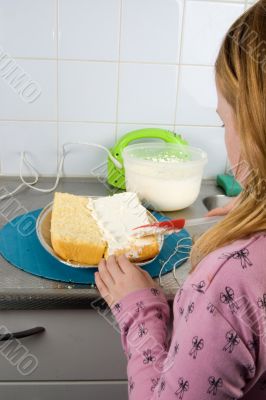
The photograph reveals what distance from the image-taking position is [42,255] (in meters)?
0.86

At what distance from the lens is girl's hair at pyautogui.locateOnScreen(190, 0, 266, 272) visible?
462 millimetres

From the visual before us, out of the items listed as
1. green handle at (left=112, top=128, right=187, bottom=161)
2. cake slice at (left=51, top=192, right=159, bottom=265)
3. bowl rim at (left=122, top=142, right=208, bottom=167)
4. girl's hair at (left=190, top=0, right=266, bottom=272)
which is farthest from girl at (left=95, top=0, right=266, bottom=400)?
green handle at (left=112, top=128, right=187, bottom=161)

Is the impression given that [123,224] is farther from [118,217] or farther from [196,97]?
[196,97]

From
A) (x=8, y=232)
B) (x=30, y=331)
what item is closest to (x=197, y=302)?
(x=30, y=331)

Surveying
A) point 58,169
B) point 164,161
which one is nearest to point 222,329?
point 164,161

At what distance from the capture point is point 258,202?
0.53m

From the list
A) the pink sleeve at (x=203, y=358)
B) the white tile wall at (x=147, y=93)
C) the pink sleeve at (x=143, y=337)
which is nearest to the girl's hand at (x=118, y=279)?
the pink sleeve at (x=143, y=337)

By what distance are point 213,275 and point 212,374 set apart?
0.11 m

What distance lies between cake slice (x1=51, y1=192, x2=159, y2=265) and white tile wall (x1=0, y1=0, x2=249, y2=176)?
313 millimetres

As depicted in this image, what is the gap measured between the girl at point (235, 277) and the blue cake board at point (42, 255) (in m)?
0.29

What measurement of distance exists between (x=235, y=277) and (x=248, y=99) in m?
0.20

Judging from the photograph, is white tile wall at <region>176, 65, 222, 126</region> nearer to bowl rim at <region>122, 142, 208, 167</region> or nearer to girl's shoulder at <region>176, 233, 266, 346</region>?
bowl rim at <region>122, 142, 208, 167</region>

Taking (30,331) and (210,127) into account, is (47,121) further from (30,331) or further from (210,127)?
(30,331)

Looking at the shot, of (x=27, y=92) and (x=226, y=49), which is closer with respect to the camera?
(x=226, y=49)
